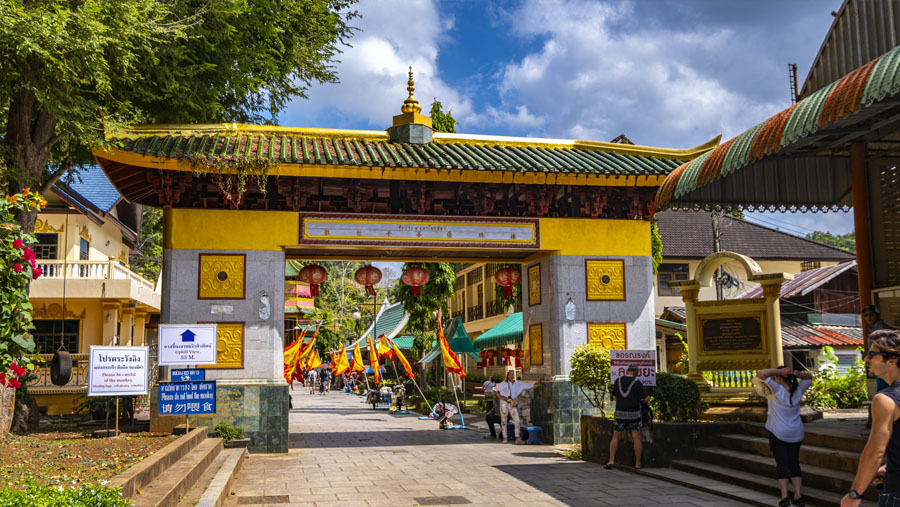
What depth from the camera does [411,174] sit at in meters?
15.7

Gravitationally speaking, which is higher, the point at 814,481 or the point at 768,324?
the point at 768,324

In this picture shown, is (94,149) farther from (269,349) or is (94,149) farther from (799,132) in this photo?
(799,132)

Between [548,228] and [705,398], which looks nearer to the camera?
[705,398]

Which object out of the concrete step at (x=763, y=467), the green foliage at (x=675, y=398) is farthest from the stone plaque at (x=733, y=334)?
the concrete step at (x=763, y=467)

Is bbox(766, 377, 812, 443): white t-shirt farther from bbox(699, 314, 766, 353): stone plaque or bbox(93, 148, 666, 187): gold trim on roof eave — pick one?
bbox(93, 148, 666, 187): gold trim on roof eave

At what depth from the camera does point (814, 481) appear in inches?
377

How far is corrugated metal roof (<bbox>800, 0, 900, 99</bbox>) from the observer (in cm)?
1048

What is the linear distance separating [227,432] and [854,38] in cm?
1279

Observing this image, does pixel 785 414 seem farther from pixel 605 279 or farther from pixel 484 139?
pixel 484 139

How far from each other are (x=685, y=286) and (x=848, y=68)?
5.83 meters

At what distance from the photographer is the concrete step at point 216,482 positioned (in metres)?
8.70

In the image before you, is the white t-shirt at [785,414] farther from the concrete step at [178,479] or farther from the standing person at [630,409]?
the concrete step at [178,479]

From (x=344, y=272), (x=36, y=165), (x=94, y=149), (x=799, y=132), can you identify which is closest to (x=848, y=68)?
(x=799, y=132)

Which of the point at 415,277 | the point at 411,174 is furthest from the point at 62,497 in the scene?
the point at 415,277
